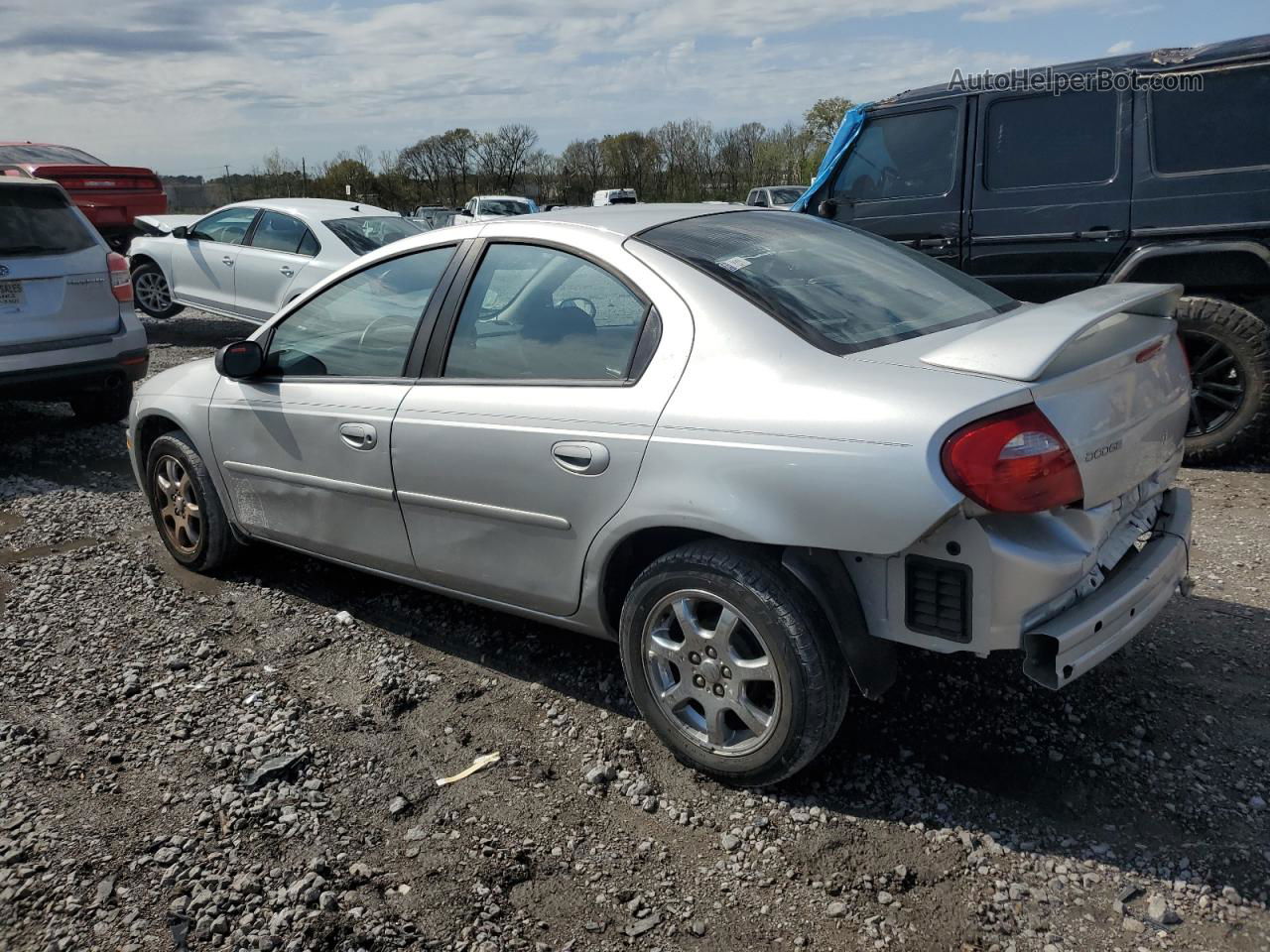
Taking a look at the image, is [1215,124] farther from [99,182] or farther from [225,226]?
[99,182]

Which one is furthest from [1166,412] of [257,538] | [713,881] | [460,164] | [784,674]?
[460,164]

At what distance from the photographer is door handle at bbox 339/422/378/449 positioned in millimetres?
3559

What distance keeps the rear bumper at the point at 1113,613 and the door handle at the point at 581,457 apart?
1234mm

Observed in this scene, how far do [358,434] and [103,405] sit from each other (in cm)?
520

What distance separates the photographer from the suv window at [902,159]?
634 cm

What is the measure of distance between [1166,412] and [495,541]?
210cm

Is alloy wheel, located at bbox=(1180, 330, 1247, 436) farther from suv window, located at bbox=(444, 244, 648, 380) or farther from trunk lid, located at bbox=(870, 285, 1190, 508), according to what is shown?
suv window, located at bbox=(444, 244, 648, 380)

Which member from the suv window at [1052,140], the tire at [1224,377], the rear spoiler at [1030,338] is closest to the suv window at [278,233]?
the suv window at [1052,140]

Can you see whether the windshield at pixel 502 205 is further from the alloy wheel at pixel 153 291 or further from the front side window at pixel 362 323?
the front side window at pixel 362 323

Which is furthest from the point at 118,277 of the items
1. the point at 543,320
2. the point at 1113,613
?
the point at 1113,613

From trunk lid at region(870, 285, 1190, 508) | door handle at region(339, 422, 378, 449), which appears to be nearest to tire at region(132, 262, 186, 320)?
door handle at region(339, 422, 378, 449)

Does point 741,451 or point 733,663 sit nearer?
point 741,451

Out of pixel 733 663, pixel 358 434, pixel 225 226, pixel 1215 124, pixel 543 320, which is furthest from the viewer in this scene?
pixel 225 226

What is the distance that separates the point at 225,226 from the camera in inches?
435
